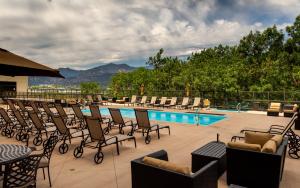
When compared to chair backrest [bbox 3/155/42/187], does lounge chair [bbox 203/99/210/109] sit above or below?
above

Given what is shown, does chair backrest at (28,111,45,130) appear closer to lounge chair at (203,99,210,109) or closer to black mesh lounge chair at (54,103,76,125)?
black mesh lounge chair at (54,103,76,125)

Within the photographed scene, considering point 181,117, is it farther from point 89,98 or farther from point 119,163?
point 119,163

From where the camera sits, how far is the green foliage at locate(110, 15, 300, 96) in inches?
760

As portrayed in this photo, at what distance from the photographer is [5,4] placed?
26.0ft

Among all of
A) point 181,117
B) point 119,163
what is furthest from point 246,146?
point 181,117

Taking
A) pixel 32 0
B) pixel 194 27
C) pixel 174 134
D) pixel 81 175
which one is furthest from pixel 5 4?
pixel 194 27

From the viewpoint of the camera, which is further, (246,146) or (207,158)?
(207,158)

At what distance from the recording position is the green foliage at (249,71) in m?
19.3

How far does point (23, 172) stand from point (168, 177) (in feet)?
6.42

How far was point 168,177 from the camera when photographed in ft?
9.91

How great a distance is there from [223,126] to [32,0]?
8.09 metres

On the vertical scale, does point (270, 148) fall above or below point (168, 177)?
above

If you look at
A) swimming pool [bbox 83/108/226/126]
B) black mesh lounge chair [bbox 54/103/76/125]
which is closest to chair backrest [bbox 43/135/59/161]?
black mesh lounge chair [bbox 54/103/76/125]

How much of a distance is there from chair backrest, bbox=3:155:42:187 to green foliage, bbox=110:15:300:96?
1570 centimetres
